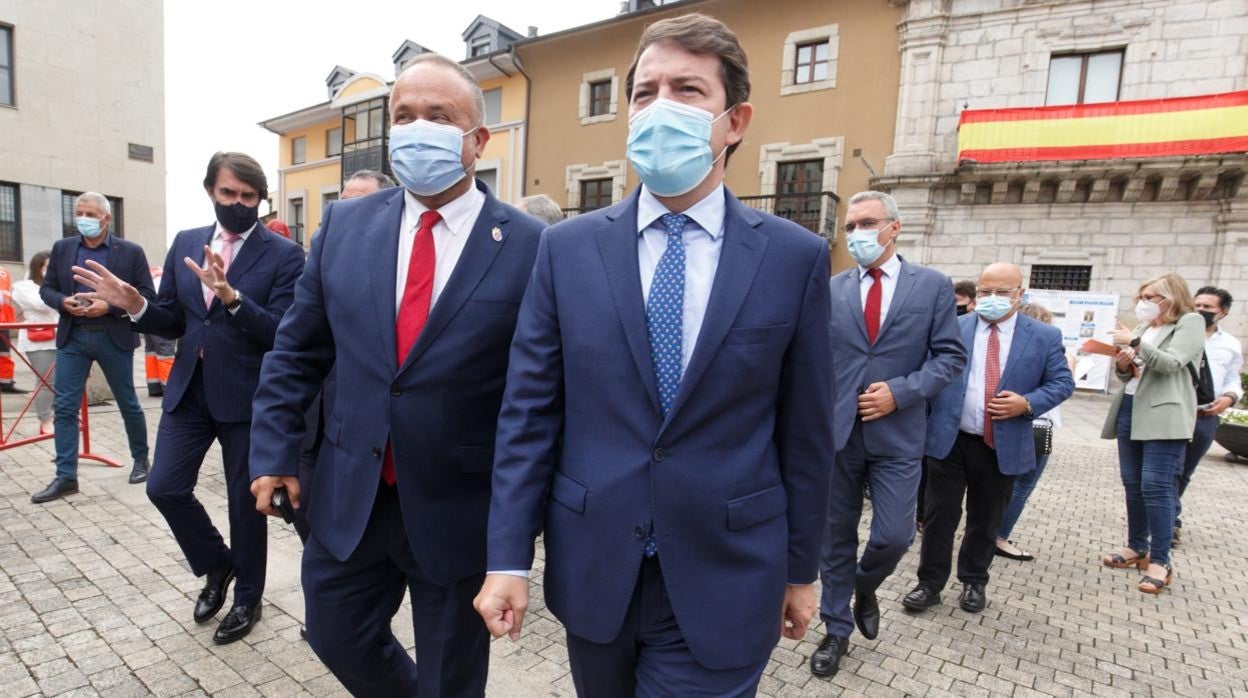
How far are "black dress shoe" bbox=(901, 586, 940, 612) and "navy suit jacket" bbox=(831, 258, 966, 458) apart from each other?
1.20 metres

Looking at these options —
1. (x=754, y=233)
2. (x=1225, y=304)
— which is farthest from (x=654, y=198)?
(x=1225, y=304)

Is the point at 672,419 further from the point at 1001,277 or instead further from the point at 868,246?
the point at 1001,277

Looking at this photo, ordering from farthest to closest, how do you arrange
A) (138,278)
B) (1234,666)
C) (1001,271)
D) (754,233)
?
(138,278), (1001,271), (1234,666), (754,233)

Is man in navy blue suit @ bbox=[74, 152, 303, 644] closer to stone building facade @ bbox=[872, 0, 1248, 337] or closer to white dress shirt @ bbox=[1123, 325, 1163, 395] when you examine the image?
white dress shirt @ bbox=[1123, 325, 1163, 395]

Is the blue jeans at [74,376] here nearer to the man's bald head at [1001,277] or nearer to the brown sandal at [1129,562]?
the man's bald head at [1001,277]

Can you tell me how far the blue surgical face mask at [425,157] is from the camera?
2.04m

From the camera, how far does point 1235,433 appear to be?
880 centimetres

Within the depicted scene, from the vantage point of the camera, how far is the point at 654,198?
1729 mm

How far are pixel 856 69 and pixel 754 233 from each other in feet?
58.3

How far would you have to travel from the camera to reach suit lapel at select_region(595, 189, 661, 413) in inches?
59.8

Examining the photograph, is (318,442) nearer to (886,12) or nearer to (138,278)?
(138,278)

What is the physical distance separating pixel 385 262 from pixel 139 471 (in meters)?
5.07

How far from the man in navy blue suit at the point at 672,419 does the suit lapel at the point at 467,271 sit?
0.32m

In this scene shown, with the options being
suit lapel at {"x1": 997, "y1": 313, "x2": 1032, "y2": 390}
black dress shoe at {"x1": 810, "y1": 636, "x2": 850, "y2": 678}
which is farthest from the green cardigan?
black dress shoe at {"x1": 810, "y1": 636, "x2": 850, "y2": 678}
